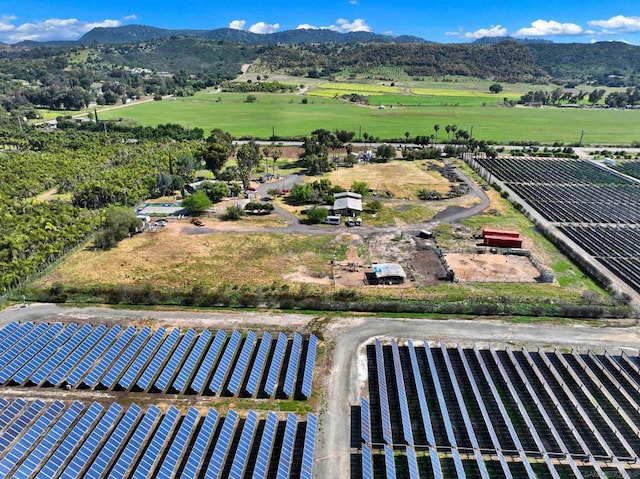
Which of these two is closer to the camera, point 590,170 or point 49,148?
point 590,170

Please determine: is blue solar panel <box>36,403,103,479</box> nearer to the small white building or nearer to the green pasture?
the small white building

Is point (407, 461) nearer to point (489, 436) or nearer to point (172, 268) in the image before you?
point (489, 436)

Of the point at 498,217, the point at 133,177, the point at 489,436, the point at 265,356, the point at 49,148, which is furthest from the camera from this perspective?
the point at 49,148

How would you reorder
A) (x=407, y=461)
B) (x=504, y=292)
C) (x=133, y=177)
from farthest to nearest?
(x=133, y=177)
(x=504, y=292)
(x=407, y=461)

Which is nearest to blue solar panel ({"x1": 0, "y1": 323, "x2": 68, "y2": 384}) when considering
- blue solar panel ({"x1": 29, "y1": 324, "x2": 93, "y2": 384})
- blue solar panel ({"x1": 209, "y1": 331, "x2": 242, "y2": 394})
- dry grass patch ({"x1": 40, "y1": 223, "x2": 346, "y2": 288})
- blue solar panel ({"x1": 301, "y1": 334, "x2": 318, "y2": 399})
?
blue solar panel ({"x1": 29, "y1": 324, "x2": 93, "y2": 384})

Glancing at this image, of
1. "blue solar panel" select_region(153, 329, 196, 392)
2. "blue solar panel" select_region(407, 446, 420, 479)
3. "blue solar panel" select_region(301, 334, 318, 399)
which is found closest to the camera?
"blue solar panel" select_region(407, 446, 420, 479)

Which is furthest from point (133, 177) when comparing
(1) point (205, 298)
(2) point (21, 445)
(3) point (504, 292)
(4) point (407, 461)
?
(4) point (407, 461)

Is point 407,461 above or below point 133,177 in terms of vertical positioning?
below

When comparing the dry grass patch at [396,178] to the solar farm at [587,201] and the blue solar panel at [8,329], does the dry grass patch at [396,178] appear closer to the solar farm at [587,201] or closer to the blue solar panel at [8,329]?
the solar farm at [587,201]
